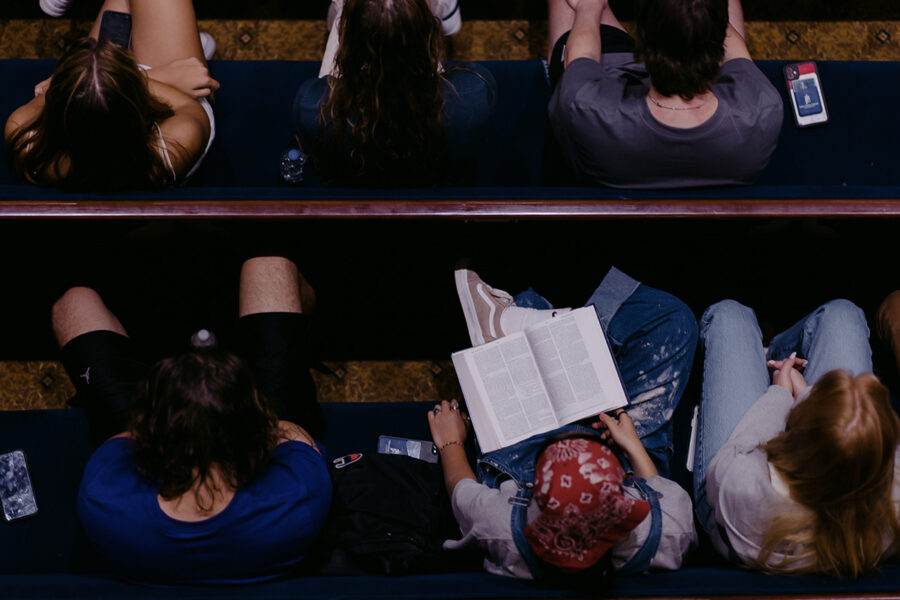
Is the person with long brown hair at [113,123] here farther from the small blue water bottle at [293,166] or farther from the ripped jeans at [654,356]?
the ripped jeans at [654,356]

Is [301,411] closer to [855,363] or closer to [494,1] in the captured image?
[855,363]

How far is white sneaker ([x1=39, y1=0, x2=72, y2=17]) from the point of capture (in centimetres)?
219

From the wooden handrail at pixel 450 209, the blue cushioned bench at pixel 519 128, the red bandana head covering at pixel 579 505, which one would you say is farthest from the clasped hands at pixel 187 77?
the red bandana head covering at pixel 579 505

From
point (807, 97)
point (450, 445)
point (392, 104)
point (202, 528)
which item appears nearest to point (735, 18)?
point (807, 97)

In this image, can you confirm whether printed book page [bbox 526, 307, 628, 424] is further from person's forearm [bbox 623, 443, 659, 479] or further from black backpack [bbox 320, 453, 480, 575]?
black backpack [bbox 320, 453, 480, 575]

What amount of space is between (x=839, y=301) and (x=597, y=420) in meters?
0.60

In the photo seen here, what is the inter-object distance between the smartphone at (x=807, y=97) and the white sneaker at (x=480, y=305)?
0.94m

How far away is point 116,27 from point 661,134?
137 centimetres

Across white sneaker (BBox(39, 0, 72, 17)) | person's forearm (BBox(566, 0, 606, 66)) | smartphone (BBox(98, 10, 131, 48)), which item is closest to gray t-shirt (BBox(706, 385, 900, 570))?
person's forearm (BBox(566, 0, 606, 66))

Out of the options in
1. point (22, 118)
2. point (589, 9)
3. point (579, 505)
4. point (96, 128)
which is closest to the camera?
point (579, 505)

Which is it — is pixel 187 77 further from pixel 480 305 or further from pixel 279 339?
pixel 480 305

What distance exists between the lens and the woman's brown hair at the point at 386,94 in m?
1.42

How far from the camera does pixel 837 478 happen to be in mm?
1213

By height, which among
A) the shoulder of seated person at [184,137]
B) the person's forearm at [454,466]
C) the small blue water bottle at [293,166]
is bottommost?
the person's forearm at [454,466]
